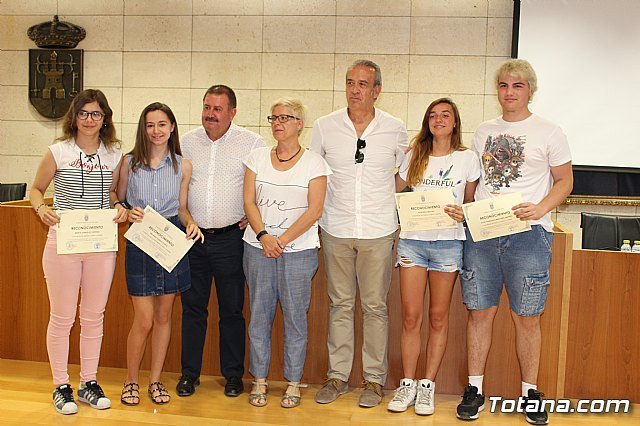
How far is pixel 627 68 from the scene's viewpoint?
21.6 ft

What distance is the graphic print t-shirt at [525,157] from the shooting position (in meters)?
3.61

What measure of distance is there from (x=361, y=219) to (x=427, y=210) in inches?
13.8

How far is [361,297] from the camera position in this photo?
13.1ft

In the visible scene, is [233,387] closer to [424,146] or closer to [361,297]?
[361,297]

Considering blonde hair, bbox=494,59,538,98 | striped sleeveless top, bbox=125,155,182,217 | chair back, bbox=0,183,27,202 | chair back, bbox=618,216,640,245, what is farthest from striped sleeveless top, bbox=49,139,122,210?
chair back, bbox=618,216,640,245

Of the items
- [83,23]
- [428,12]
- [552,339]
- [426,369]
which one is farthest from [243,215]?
[83,23]

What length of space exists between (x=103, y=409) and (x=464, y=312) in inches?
79.4

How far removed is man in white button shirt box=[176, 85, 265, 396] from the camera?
A: 396 centimetres

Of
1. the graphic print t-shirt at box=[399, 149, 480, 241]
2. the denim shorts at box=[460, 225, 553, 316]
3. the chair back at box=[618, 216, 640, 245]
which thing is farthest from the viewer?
the chair back at box=[618, 216, 640, 245]

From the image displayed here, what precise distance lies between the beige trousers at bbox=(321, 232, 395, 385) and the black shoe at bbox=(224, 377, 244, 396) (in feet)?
1.65

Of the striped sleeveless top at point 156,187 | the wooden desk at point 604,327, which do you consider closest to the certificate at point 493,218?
the wooden desk at point 604,327

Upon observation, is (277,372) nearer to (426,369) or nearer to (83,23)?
(426,369)

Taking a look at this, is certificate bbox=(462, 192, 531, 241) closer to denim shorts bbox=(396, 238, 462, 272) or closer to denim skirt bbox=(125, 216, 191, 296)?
denim shorts bbox=(396, 238, 462, 272)

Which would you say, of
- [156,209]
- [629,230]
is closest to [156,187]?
[156,209]
